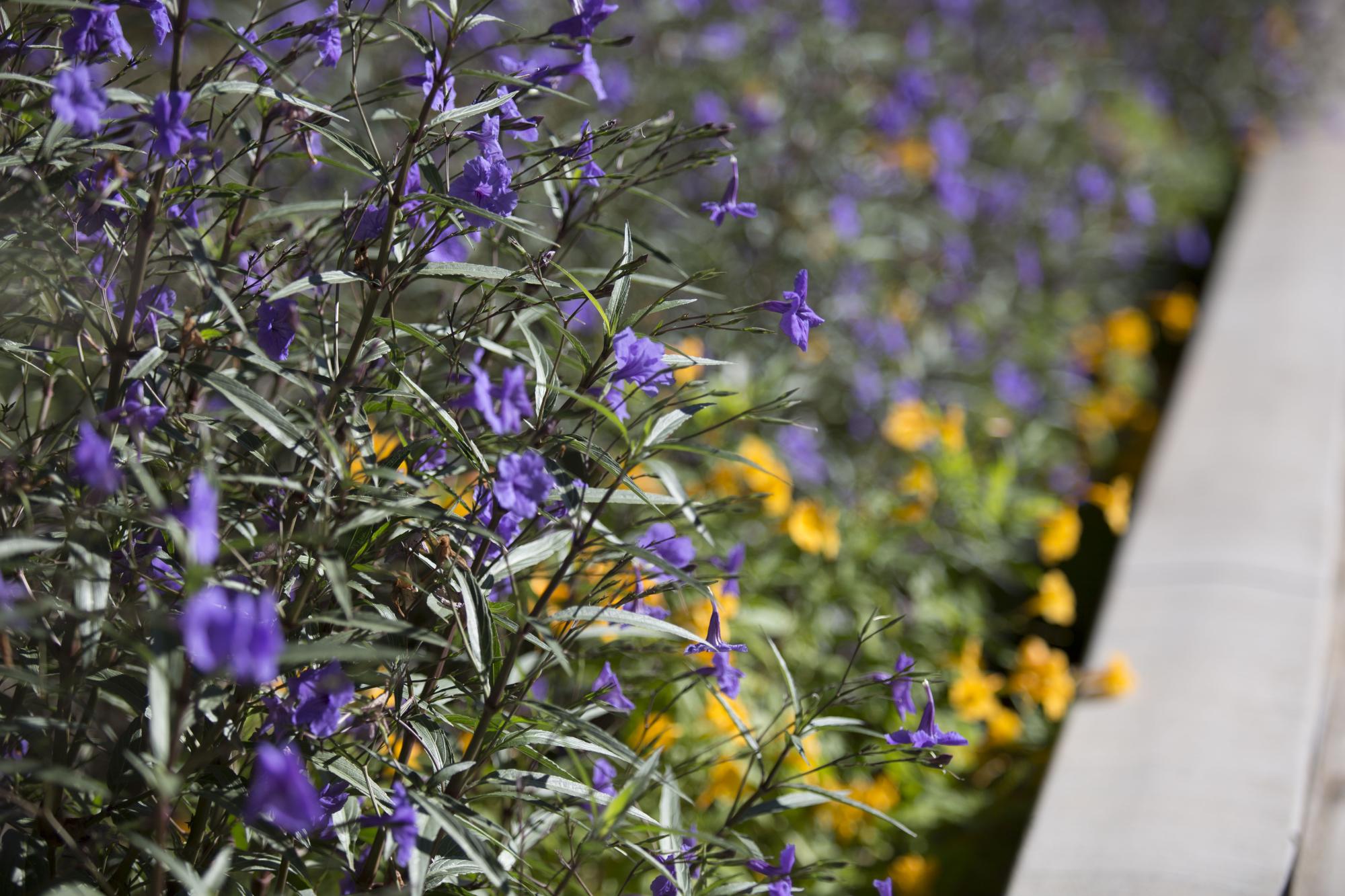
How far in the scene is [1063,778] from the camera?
1821 mm

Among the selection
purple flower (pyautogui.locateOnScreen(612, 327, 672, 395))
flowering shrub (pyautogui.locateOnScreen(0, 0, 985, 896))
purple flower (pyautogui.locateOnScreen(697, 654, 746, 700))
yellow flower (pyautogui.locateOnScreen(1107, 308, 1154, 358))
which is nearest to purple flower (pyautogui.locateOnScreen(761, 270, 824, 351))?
flowering shrub (pyautogui.locateOnScreen(0, 0, 985, 896))

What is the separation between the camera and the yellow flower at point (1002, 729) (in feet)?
7.04

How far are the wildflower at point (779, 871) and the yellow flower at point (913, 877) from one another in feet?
2.67

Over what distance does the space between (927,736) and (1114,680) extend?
1.06m

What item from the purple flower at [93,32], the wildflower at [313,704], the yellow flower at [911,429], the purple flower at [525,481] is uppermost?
the purple flower at [93,32]

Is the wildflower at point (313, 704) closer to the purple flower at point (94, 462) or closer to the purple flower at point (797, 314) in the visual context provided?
the purple flower at point (94, 462)

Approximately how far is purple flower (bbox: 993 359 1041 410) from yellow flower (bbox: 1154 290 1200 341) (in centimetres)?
85

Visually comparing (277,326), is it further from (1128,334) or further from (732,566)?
(1128,334)

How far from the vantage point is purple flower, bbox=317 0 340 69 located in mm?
1039

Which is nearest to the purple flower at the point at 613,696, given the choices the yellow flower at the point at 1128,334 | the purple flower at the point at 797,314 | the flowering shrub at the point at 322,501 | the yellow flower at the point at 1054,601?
the flowering shrub at the point at 322,501

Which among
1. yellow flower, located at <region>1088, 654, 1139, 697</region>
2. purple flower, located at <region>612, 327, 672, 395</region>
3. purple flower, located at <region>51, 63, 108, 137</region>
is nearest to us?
purple flower, located at <region>51, 63, 108, 137</region>

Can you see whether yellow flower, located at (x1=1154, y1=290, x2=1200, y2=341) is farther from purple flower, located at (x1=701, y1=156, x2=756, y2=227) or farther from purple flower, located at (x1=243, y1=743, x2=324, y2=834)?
purple flower, located at (x1=243, y1=743, x2=324, y2=834)

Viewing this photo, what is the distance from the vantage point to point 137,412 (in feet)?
3.04

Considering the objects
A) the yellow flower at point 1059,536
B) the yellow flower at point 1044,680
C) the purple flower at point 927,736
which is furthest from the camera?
the yellow flower at point 1059,536
